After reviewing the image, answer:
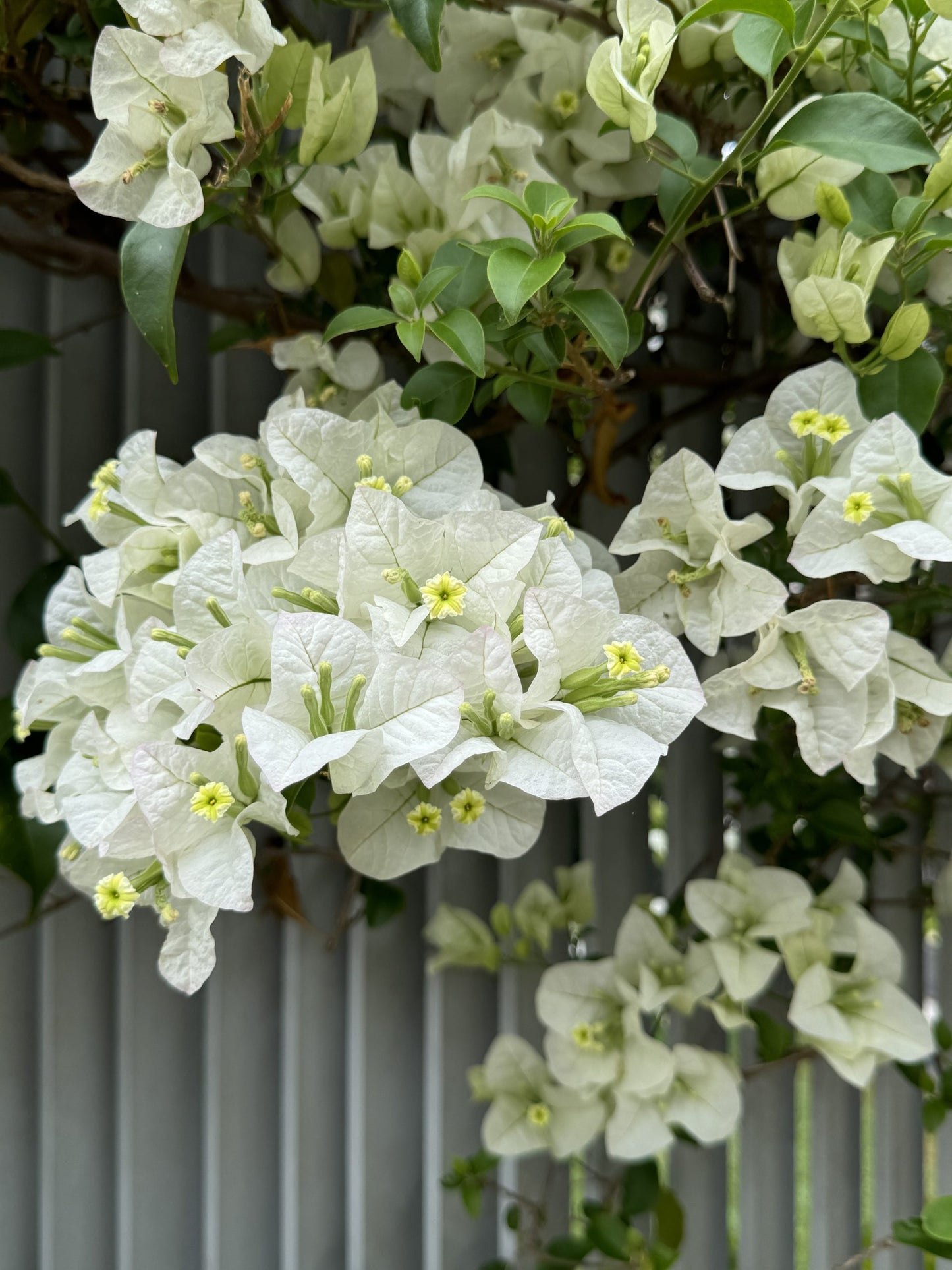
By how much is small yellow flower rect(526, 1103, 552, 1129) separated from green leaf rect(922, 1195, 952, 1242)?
0.31 meters

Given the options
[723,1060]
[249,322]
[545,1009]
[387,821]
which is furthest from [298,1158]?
[249,322]

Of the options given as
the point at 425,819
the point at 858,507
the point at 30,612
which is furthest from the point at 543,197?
the point at 30,612

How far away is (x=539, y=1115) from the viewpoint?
→ 834mm

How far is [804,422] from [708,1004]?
0.48 m

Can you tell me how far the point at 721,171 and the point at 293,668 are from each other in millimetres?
328

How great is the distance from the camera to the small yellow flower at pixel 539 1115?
2.73 feet

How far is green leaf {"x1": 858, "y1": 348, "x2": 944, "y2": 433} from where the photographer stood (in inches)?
22.7

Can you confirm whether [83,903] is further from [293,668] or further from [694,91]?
[694,91]

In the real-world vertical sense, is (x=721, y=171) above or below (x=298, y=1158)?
above

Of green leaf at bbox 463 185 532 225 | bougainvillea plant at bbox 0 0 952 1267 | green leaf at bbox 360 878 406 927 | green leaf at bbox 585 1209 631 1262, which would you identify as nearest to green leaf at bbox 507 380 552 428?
bougainvillea plant at bbox 0 0 952 1267

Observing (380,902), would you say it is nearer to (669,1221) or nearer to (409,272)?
(669,1221)

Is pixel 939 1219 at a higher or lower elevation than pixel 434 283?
lower

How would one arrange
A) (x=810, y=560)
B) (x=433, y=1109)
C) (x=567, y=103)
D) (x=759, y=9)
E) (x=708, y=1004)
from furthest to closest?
(x=433, y=1109) < (x=708, y=1004) < (x=567, y=103) < (x=810, y=560) < (x=759, y=9)

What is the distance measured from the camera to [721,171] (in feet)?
1.66
